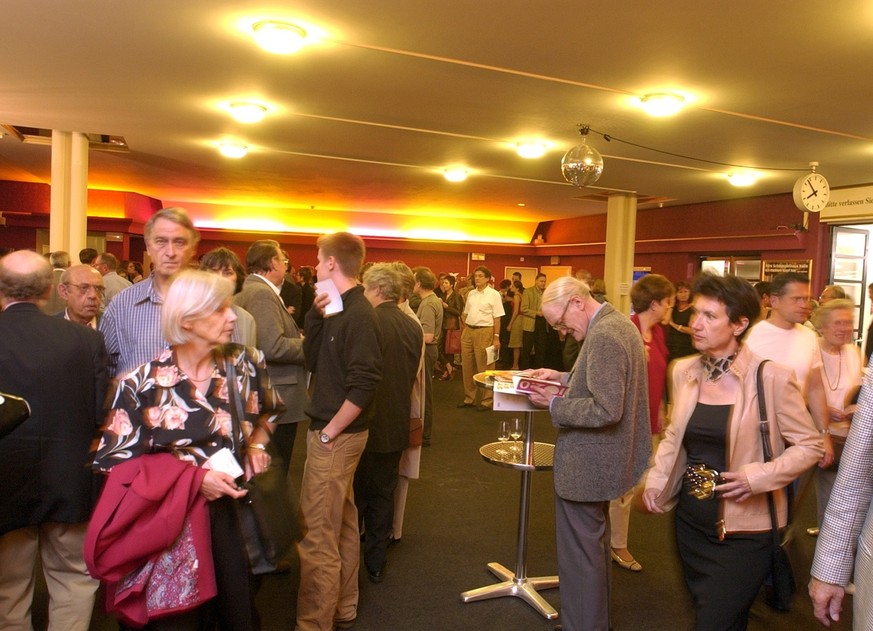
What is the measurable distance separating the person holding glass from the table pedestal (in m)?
1.11

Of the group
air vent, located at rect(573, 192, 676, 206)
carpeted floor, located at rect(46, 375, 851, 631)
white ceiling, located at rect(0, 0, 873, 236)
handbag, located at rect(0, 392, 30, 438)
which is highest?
air vent, located at rect(573, 192, 676, 206)

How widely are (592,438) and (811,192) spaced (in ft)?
24.0

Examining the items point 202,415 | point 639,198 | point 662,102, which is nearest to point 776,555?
point 202,415

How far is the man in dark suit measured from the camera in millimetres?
2449

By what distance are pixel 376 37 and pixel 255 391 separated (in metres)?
3.35

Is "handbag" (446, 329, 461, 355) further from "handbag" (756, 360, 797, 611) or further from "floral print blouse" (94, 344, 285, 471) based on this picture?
"floral print blouse" (94, 344, 285, 471)

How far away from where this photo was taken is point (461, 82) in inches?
222

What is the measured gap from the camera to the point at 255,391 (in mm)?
2170

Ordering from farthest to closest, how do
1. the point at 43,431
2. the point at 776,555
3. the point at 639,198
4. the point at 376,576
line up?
the point at 639,198 < the point at 376,576 < the point at 43,431 < the point at 776,555

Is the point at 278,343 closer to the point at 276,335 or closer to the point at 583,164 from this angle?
the point at 276,335

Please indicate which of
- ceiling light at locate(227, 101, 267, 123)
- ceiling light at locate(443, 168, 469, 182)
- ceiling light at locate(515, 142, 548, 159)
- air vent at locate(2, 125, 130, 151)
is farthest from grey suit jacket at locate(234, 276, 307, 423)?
ceiling light at locate(443, 168, 469, 182)

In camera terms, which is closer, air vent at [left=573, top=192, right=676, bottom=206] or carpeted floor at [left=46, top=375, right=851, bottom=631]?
carpeted floor at [left=46, top=375, right=851, bottom=631]

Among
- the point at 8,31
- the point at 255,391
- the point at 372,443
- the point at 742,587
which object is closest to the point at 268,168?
the point at 8,31

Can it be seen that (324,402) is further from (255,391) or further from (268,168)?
(268,168)
